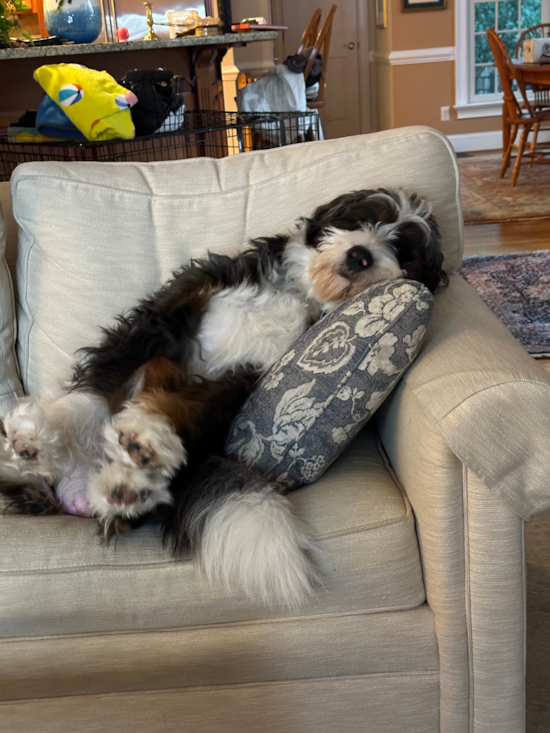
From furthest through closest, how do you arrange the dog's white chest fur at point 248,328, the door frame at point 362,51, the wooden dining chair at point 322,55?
the door frame at point 362,51 < the wooden dining chair at point 322,55 < the dog's white chest fur at point 248,328

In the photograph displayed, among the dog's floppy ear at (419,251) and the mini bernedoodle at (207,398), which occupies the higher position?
the dog's floppy ear at (419,251)

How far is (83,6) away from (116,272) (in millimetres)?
2410

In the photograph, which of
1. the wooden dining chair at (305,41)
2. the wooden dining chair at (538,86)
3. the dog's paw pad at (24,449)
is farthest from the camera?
the wooden dining chair at (538,86)

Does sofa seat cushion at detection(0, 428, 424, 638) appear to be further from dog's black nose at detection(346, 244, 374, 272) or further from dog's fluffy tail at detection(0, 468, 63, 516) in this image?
dog's black nose at detection(346, 244, 374, 272)

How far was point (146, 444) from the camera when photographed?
1.32 metres

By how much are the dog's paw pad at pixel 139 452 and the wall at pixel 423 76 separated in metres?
7.12

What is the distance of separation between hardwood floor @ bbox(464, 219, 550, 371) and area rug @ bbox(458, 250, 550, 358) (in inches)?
7.2

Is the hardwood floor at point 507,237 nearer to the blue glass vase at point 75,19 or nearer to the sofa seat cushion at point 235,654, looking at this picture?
the blue glass vase at point 75,19

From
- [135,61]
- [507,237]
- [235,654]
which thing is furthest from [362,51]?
[235,654]

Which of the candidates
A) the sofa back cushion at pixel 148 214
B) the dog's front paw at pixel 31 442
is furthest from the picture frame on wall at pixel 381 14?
the dog's front paw at pixel 31 442

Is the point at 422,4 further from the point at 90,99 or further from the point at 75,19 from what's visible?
the point at 90,99

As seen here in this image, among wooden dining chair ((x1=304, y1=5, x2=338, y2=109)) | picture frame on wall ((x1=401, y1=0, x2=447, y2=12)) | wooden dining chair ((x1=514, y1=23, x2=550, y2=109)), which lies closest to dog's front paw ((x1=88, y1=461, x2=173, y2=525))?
wooden dining chair ((x1=304, y1=5, x2=338, y2=109))

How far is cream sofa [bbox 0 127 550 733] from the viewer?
1274 mm

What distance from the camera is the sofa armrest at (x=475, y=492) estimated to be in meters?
1.21
